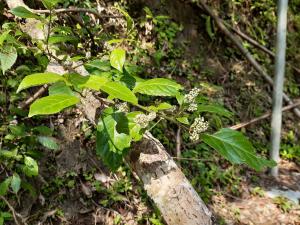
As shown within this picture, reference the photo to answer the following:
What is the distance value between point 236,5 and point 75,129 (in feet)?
10.6

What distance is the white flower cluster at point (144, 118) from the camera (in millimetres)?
1225

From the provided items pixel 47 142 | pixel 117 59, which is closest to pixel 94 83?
pixel 117 59

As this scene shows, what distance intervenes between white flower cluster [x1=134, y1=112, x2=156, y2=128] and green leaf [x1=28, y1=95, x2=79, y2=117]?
0.78ft

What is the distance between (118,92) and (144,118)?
0.17m

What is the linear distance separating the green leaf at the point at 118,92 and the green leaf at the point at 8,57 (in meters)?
0.53

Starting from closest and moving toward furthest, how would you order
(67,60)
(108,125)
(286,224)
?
(108,125), (67,60), (286,224)

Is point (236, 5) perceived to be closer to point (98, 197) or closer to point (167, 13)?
point (167, 13)

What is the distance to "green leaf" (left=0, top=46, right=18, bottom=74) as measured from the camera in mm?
1460

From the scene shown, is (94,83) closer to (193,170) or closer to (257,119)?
(193,170)

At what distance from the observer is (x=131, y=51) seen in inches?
173

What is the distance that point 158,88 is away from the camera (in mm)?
1291

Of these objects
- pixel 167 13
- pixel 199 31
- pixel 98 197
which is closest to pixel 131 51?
pixel 167 13

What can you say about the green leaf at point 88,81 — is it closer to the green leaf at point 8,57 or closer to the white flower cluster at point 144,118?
the white flower cluster at point 144,118

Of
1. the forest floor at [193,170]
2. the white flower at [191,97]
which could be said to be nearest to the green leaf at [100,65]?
the white flower at [191,97]
